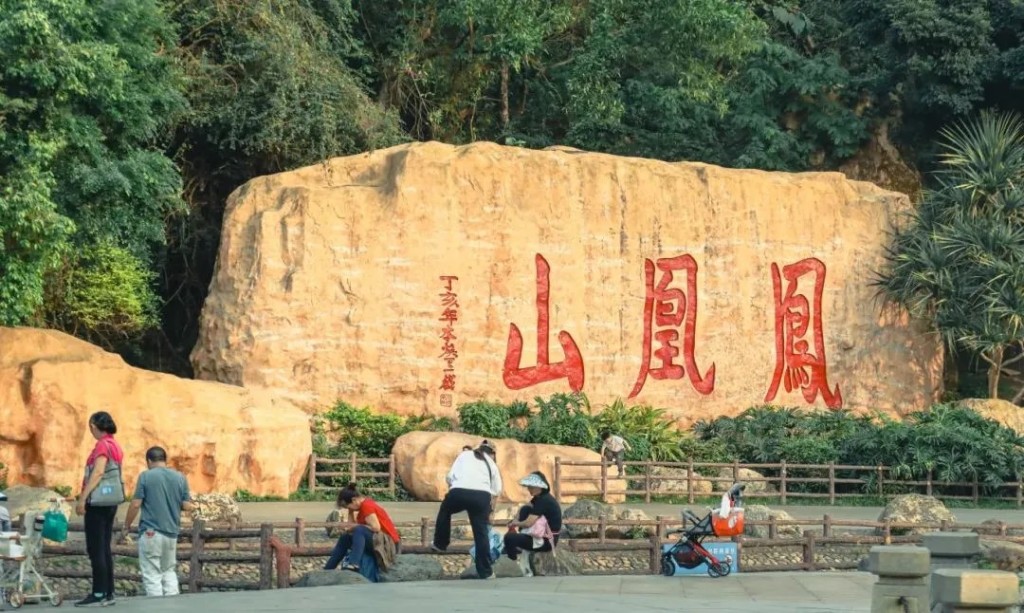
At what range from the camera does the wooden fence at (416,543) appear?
1366 cm

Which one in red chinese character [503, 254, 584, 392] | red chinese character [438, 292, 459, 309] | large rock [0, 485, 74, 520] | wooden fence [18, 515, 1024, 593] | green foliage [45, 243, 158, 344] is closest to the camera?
wooden fence [18, 515, 1024, 593]

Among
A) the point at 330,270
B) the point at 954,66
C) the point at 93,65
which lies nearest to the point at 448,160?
the point at 330,270

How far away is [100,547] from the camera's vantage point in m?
11.0

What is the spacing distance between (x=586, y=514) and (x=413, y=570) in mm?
4644

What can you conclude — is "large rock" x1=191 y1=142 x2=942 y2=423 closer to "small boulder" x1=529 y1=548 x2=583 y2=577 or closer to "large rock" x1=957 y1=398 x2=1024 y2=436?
"large rock" x1=957 y1=398 x2=1024 y2=436

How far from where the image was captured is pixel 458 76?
27.6 m

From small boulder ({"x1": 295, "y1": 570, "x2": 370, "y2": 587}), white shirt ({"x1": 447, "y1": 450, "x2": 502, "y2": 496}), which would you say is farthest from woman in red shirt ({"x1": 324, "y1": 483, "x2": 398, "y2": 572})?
white shirt ({"x1": 447, "y1": 450, "x2": 502, "y2": 496})

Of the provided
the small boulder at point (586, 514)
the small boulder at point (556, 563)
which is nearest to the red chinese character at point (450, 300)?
the small boulder at point (586, 514)

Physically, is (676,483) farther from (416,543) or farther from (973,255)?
(416,543)

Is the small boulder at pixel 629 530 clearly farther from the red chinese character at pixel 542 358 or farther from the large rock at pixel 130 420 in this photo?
the red chinese character at pixel 542 358

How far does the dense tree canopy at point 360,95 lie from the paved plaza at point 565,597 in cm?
829

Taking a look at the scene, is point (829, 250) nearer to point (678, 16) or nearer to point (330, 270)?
point (678, 16)

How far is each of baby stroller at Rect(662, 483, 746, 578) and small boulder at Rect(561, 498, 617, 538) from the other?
2925mm

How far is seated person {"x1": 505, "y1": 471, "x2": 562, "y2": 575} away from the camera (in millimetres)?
13484
